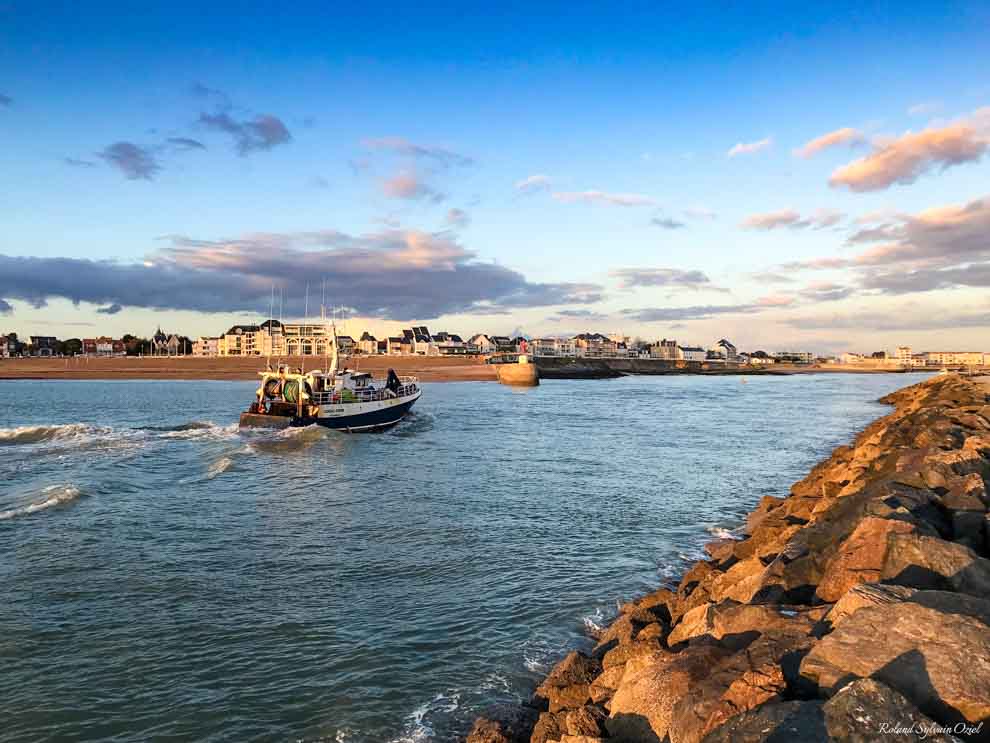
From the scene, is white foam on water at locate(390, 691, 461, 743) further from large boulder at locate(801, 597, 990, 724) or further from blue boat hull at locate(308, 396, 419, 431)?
blue boat hull at locate(308, 396, 419, 431)

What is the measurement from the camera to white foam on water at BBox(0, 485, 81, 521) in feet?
60.1

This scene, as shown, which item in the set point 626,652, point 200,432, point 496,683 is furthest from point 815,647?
point 200,432

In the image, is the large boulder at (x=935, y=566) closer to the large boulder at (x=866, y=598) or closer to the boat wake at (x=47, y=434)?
the large boulder at (x=866, y=598)

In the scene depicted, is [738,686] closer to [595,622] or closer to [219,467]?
[595,622]

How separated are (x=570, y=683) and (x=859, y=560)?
3.81 m

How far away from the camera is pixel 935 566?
22.8ft

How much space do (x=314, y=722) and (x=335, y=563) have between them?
6.06 meters

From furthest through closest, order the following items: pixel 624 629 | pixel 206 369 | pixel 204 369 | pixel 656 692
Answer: pixel 206 369
pixel 204 369
pixel 624 629
pixel 656 692

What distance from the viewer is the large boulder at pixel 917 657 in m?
4.38

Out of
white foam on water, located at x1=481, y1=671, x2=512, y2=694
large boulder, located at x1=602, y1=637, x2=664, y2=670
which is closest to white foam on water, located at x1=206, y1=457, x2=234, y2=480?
white foam on water, located at x1=481, y1=671, x2=512, y2=694

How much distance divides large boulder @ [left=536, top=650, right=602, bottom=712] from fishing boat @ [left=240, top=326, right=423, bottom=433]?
109ft

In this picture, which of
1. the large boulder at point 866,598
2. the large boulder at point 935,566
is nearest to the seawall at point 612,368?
the large boulder at point 935,566

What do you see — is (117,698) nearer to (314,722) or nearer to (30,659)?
(30,659)

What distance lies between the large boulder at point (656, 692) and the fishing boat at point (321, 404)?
35.5 metres
